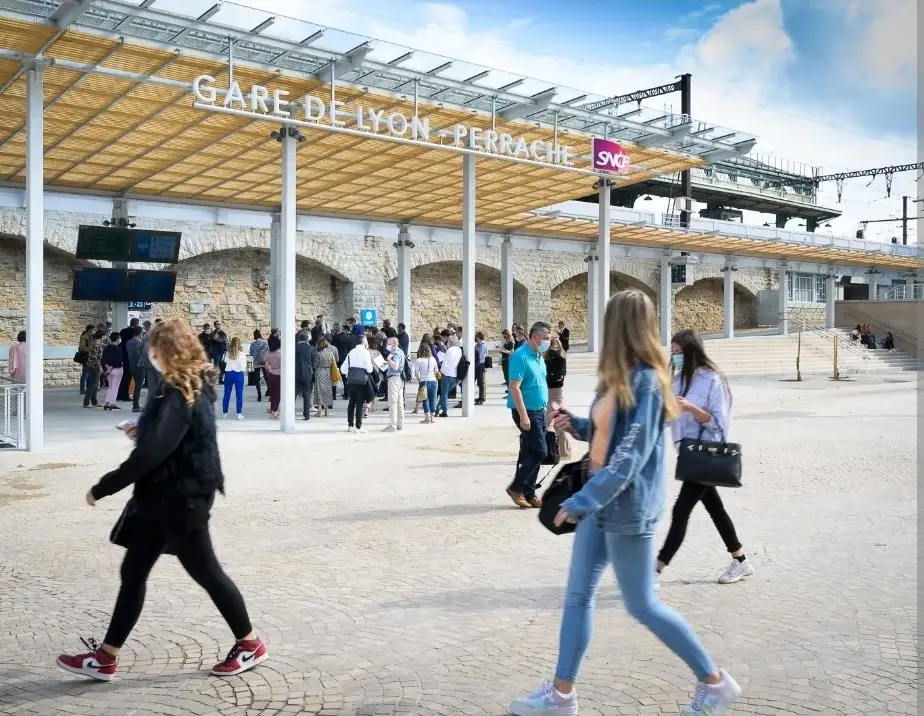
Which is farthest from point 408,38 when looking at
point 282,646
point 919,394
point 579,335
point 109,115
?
point 579,335

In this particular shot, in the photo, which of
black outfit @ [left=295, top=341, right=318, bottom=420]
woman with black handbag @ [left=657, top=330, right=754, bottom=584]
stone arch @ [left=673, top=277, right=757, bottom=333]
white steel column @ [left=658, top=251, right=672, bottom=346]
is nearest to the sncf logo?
black outfit @ [left=295, top=341, right=318, bottom=420]

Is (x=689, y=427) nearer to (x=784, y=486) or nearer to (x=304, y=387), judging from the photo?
(x=784, y=486)

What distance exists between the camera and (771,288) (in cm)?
4572

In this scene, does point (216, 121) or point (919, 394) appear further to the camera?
point (919, 394)

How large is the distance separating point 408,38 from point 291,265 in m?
4.00

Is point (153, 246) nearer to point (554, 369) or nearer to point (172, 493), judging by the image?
point (554, 369)

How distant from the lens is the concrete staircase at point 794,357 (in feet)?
97.5

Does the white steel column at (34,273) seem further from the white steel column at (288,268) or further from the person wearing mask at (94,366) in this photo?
the person wearing mask at (94,366)

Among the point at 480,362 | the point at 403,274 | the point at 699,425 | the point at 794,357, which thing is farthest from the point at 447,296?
the point at 699,425

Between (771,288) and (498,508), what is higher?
(771,288)

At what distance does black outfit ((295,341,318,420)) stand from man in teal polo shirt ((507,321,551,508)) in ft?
25.5

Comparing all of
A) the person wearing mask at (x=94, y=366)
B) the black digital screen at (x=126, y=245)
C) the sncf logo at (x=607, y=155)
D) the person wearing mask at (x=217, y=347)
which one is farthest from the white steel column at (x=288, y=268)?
the black digital screen at (x=126, y=245)

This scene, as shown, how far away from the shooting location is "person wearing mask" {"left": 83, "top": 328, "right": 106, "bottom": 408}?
54.7 ft

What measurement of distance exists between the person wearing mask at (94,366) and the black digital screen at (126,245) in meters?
2.82
